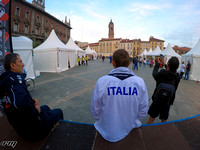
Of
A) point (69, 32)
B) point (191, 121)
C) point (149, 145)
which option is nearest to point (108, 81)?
point (149, 145)

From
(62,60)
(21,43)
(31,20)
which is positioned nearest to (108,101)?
(21,43)

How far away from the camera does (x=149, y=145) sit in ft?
5.52

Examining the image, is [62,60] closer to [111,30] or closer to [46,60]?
[46,60]

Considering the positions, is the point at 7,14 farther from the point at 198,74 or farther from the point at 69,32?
the point at 69,32

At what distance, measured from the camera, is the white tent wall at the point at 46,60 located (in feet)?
37.8

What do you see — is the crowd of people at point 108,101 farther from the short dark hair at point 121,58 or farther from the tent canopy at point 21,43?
the tent canopy at point 21,43

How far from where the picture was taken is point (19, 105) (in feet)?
4.01

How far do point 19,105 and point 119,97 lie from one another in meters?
1.11

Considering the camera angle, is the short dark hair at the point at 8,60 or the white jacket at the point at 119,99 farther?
the short dark hair at the point at 8,60

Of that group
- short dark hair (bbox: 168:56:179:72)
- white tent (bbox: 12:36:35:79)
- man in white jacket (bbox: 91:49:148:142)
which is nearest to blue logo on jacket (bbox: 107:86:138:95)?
man in white jacket (bbox: 91:49:148:142)

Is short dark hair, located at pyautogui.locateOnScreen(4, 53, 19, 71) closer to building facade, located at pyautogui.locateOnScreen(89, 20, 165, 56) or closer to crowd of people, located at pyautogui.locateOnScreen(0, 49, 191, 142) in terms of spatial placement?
crowd of people, located at pyautogui.locateOnScreen(0, 49, 191, 142)

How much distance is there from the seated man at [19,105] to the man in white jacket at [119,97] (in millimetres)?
759

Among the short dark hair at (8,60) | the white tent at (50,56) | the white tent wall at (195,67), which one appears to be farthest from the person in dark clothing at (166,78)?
the white tent at (50,56)

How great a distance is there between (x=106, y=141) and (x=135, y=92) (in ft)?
2.83
